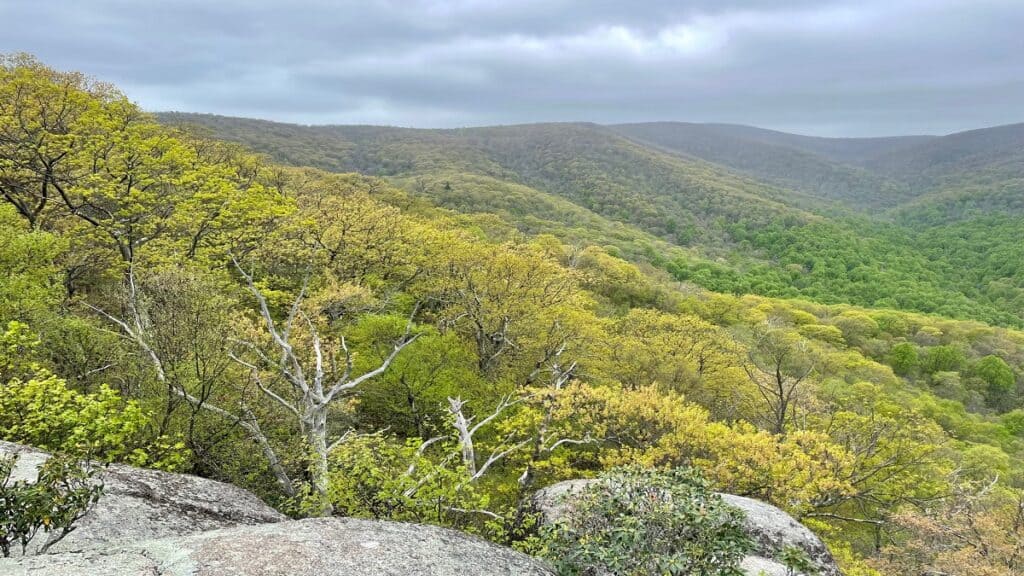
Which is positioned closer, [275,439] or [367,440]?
[367,440]

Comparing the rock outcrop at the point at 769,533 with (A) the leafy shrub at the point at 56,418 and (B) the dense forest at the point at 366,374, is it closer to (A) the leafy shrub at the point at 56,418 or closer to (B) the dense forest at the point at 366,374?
(B) the dense forest at the point at 366,374

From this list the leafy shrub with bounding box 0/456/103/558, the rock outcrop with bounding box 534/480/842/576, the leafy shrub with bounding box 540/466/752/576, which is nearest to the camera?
the leafy shrub with bounding box 0/456/103/558

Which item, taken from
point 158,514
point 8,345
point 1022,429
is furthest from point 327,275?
point 1022,429

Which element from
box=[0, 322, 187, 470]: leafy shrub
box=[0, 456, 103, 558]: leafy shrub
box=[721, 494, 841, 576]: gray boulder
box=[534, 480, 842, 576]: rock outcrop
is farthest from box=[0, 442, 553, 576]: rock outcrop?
box=[721, 494, 841, 576]: gray boulder

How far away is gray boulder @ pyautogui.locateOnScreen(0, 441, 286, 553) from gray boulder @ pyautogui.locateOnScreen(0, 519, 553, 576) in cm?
101

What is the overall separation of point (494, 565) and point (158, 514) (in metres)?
6.16

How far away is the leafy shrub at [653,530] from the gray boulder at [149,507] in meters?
6.60

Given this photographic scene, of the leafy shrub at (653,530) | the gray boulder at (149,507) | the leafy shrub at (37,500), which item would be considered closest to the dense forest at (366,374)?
the gray boulder at (149,507)

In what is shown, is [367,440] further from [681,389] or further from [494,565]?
[681,389]

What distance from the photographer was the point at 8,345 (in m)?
14.0

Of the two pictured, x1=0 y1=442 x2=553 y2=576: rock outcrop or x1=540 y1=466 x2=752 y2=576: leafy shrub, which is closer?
x1=0 y1=442 x2=553 y2=576: rock outcrop

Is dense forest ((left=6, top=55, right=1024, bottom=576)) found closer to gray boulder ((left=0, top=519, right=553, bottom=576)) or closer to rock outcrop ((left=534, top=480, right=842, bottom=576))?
rock outcrop ((left=534, top=480, right=842, bottom=576))

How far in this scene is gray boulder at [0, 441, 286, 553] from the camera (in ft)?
29.8

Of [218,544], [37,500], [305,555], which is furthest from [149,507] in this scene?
[37,500]
